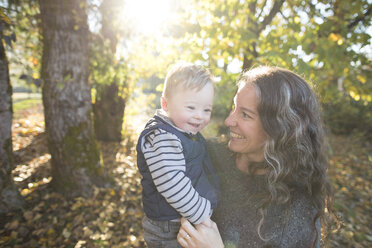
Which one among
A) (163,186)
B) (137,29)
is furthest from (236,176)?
(137,29)

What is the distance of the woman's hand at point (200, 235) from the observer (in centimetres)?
154

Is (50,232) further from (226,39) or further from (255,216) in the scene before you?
(226,39)

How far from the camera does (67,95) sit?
3545 mm

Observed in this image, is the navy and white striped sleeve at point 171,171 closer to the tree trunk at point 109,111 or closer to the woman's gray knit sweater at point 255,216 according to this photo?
the woman's gray knit sweater at point 255,216

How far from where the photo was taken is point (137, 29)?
663 cm

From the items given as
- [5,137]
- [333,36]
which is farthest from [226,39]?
[5,137]

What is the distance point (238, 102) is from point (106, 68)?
5.01 m

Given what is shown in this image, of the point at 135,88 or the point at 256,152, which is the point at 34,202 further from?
the point at 135,88

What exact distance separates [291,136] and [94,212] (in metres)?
3.53

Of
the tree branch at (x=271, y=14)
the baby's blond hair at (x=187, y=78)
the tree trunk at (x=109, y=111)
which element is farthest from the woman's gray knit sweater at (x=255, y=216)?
the tree trunk at (x=109, y=111)

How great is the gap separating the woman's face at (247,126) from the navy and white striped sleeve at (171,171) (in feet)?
1.96

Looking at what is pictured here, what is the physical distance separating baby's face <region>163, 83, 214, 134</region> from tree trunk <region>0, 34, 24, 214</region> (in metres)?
2.68

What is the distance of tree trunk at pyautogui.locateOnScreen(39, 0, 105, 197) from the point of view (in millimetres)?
3416

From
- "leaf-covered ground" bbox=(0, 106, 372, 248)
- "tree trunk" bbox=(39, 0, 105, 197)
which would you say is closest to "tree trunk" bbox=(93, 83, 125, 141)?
"leaf-covered ground" bbox=(0, 106, 372, 248)
